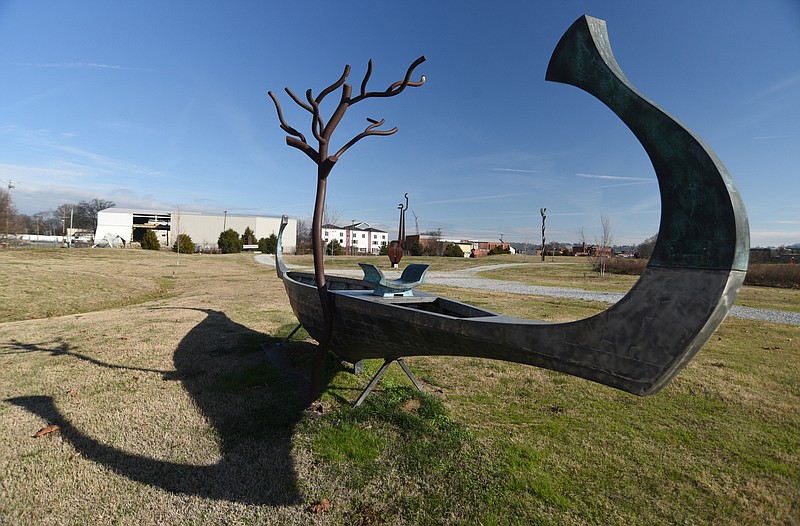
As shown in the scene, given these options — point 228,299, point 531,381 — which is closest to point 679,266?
point 531,381

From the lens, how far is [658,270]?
6.75 feet

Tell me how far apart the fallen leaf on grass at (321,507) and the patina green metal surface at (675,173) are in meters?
2.93

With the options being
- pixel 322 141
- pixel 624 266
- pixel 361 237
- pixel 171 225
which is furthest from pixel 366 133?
pixel 361 237

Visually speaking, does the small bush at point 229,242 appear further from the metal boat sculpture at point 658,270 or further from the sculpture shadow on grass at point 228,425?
the metal boat sculpture at point 658,270

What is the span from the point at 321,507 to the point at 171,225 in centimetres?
6093

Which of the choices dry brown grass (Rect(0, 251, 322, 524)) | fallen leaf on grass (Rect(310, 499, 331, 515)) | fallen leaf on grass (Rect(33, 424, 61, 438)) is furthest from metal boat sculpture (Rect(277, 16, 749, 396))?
fallen leaf on grass (Rect(33, 424, 61, 438))

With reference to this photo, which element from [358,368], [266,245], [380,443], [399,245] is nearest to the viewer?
[380,443]

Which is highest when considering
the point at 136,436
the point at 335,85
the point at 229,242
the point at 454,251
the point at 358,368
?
the point at 335,85

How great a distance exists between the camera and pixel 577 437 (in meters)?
4.24

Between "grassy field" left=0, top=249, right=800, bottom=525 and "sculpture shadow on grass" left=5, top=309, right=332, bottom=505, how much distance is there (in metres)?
0.02

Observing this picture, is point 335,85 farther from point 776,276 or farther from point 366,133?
point 776,276

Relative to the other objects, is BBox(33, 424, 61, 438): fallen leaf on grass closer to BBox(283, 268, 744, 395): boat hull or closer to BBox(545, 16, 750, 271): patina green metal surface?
BBox(283, 268, 744, 395): boat hull

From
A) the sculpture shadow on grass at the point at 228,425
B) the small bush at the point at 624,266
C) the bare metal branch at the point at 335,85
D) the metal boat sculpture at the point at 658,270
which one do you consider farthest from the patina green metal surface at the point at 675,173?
the small bush at the point at 624,266

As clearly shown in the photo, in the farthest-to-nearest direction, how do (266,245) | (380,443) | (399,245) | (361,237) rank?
(361,237) < (266,245) < (399,245) < (380,443)
